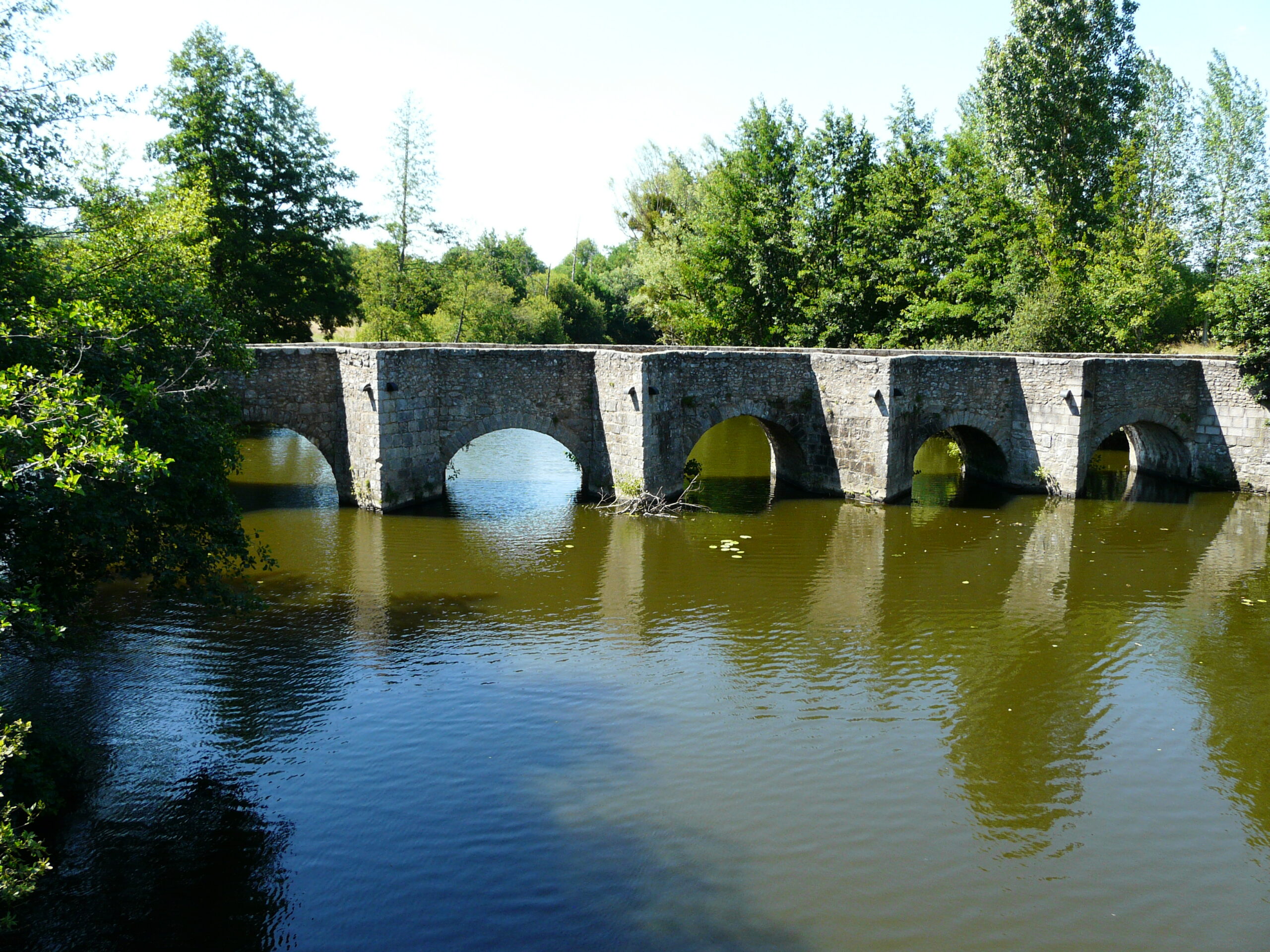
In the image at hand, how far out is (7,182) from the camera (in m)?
9.56

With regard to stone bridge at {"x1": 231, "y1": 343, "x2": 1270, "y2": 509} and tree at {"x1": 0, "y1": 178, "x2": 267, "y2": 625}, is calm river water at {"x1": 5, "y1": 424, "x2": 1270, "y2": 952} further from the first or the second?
stone bridge at {"x1": 231, "y1": 343, "x2": 1270, "y2": 509}

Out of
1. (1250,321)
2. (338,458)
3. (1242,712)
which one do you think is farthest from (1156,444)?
(338,458)

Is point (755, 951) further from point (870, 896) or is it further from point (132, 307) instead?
point (132, 307)

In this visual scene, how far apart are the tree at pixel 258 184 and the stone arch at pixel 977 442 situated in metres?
18.5

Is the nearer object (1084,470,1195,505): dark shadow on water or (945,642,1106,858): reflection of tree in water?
(945,642,1106,858): reflection of tree in water

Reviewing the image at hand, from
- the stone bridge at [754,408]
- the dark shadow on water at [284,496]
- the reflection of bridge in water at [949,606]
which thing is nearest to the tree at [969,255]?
the stone bridge at [754,408]

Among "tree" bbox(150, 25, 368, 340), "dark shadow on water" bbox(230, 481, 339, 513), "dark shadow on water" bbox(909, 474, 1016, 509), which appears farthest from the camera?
"tree" bbox(150, 25, 368, 340)

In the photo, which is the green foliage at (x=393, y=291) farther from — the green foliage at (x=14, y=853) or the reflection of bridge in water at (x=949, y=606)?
the green foliage at (x=14, y=853)

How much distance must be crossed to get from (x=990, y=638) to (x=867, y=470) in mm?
7784

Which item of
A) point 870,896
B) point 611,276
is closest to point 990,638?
point 870,896

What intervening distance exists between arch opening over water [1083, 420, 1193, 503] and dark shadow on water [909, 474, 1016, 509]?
2203 millimetres

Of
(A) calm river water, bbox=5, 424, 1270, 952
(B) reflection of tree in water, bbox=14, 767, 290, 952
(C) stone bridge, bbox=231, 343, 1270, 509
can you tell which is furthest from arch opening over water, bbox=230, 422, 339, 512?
(B) reflection of tree in water, bbox=14, 767, 290, 952

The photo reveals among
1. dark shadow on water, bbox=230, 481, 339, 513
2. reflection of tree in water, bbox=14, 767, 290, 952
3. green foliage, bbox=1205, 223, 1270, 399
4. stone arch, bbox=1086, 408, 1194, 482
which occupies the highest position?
green foliage, bbox=1205, 223, 1270, 399

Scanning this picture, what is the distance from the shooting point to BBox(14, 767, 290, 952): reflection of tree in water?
6.49m
